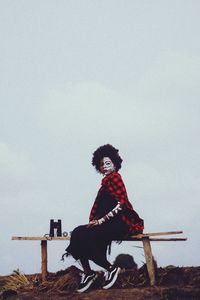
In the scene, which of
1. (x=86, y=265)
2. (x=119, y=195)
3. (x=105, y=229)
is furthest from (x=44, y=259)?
(x=119, y=195)

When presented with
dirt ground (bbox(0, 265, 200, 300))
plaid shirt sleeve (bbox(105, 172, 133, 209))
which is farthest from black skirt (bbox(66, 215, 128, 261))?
dirt ground (bbox(0, 265, 200, 300))

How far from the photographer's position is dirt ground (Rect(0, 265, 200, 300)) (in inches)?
238

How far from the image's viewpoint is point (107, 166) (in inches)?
301

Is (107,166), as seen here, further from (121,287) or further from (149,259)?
(121,287)

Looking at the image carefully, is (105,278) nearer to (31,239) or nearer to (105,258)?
(105,258)

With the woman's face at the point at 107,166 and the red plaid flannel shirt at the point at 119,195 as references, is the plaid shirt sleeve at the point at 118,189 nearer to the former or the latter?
the red plaid flannel shirt at the point at 119,195

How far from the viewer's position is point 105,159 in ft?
25.3

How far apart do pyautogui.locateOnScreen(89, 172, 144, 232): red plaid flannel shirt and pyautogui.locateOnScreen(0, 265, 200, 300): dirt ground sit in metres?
0.75

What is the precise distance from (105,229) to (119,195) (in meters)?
0.60

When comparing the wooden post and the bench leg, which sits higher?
the wooden post

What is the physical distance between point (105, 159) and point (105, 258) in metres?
1.74

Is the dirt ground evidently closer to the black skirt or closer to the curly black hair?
the black skirt

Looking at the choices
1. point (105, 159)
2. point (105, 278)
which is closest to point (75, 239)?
point (105, 278)

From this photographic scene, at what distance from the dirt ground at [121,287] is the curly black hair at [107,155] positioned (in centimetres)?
185
